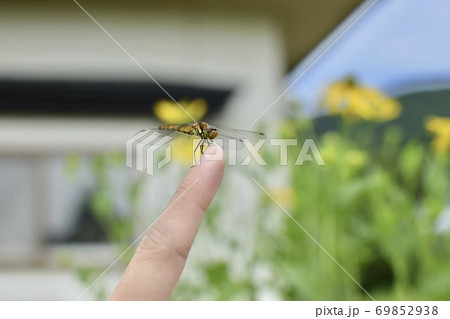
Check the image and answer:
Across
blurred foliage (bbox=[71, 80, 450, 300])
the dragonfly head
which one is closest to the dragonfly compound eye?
the dragonfly head

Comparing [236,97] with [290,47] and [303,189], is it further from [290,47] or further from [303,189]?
[303,189]

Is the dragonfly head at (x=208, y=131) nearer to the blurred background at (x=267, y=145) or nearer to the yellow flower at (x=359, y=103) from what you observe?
the blurred background at (x=267, y=145)

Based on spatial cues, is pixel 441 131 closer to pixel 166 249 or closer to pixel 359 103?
pixel 359 103

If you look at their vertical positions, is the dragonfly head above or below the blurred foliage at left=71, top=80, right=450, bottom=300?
below

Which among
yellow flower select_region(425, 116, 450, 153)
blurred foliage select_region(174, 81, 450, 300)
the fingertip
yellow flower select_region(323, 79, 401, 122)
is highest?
yellow flower select_region(323, 79, 401, 122)

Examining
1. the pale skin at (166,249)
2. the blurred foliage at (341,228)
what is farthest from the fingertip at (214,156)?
the blurred foliage at (341,228)

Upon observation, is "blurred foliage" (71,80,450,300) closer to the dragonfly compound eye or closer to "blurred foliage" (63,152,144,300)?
"blurred foliage" (63,152,144,300)
